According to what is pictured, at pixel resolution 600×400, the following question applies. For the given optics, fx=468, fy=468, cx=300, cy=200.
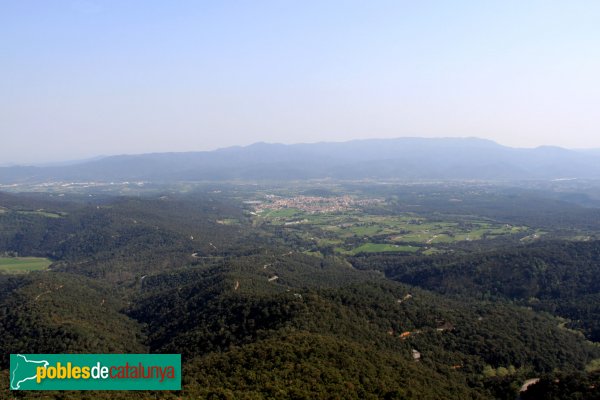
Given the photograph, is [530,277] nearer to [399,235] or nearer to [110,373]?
[399,235]

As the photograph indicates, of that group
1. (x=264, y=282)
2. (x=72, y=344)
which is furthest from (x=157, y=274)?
(x=72, y=344)

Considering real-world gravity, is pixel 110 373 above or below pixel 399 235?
Answer: above

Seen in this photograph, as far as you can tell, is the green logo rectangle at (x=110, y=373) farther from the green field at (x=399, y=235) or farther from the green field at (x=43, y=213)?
the green field at (x=43, y=213)

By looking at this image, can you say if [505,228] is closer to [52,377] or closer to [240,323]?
[240,323]

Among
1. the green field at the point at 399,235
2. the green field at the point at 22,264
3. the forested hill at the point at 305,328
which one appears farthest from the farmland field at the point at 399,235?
the green field at the point at 22,264

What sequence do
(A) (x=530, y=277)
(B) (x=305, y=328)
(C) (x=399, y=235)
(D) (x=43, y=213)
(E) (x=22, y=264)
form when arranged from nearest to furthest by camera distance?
(B) (x=305, y=328)
(A) (x=530, y=277)
(E) (x=22, y=264)
(C) (x=399, y=235)
(D) (x=43, y=213)

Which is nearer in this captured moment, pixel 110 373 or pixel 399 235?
pixel 110 373

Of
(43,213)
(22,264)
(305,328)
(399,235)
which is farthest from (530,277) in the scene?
(43,213)
